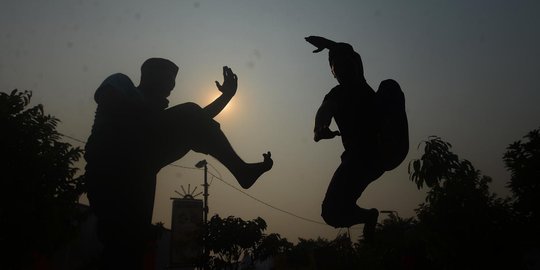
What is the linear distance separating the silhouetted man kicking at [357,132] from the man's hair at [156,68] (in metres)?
1.13

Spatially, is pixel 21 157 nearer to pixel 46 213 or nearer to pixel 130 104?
pixel 46 213

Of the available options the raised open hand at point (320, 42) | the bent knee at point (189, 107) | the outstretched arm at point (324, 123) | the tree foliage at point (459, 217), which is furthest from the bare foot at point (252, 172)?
the tree foliage at point (459, 217)

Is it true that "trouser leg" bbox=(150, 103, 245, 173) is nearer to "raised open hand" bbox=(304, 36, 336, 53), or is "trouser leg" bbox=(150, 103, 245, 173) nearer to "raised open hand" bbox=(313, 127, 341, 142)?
"raised open hand" bbox=(313, 127, 341, 142)

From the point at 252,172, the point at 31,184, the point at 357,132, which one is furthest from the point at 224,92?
the point at 31,184

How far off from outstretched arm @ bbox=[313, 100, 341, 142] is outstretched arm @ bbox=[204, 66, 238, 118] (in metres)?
0.73

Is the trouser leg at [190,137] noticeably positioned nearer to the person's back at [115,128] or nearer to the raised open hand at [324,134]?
the person's back at [115,128]

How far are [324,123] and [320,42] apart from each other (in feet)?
2.29

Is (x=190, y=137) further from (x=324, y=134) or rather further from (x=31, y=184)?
(x=31, y=184)

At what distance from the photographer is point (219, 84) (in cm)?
299

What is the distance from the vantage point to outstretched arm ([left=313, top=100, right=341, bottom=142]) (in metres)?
2.44

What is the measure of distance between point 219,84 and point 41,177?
8349 mm

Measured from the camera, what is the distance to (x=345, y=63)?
2807mm

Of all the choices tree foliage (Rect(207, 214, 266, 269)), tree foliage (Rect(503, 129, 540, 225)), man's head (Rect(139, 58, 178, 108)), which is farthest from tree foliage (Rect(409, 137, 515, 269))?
man's head (Rect(139, 58, 178, 108))

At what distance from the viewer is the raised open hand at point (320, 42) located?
2822mm
